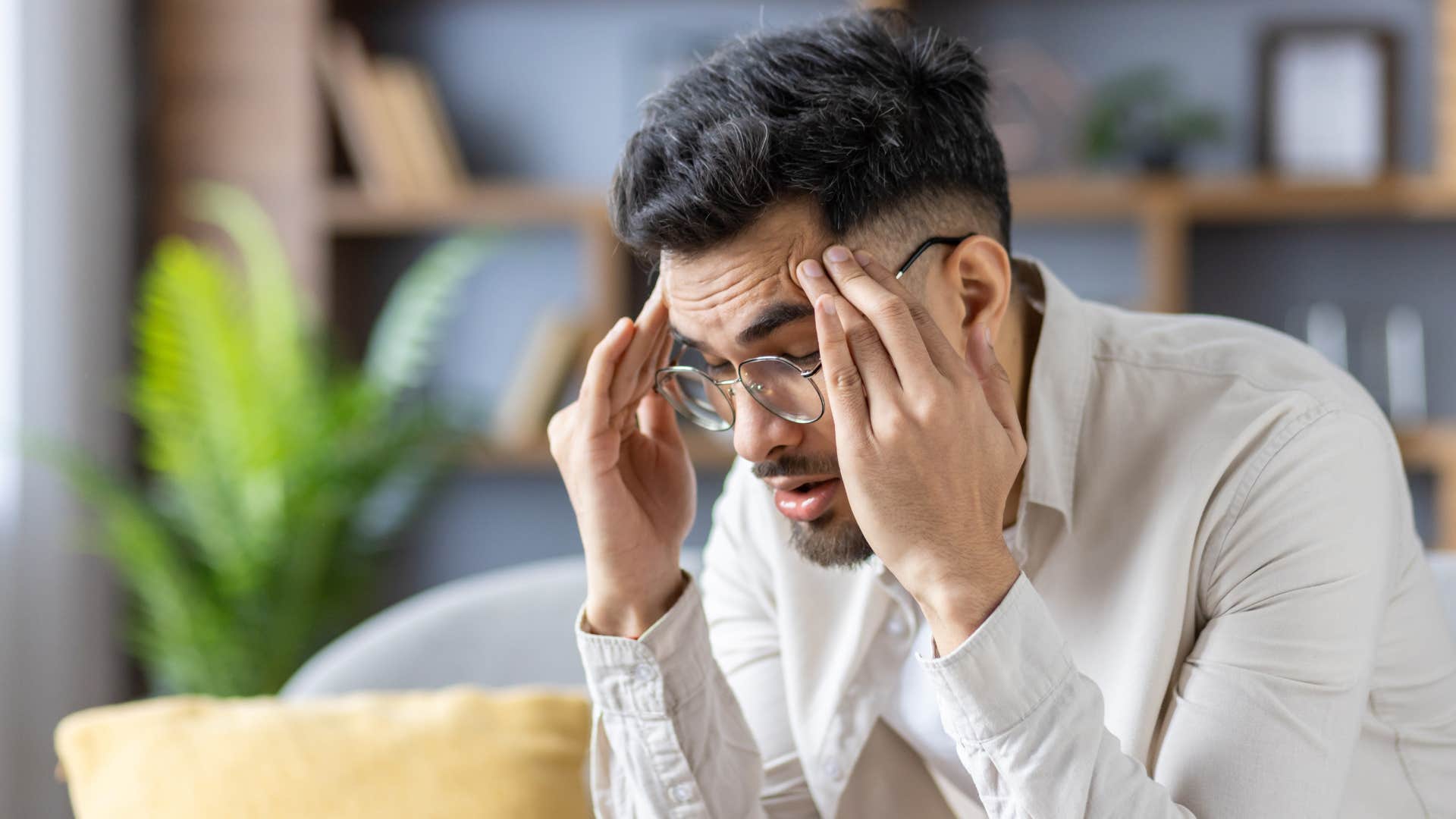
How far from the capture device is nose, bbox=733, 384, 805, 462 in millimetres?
1161

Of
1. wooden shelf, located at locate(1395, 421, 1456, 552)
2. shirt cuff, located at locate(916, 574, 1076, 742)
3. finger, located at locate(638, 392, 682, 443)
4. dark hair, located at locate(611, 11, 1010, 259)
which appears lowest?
wooden shelf, located at locate(1395, 421, 1456, 552)

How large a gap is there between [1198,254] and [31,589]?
2606 millimetres

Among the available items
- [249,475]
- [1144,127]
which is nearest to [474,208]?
[249,475]

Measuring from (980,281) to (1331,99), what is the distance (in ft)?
7.02

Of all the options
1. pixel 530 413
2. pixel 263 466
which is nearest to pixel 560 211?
pixel 530 413

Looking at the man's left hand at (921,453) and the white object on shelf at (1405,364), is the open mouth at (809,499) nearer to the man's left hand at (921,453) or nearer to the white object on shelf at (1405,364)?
the man's left hand at (921,453)

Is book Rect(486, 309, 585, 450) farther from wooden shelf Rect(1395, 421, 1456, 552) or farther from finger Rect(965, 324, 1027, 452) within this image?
finger Rect(965, 324, 1027, 452)

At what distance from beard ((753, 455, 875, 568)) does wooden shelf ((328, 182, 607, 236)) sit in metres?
1.84

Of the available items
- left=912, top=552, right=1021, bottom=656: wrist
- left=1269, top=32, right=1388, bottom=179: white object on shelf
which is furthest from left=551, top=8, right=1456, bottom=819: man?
left=1269, top=32, right=1388, bottom=179: white object on shelf

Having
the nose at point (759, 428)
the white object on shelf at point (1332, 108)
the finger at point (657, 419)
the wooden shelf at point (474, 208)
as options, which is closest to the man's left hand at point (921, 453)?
the nose at point (759, 428)

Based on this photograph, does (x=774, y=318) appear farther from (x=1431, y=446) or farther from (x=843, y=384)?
(x=1431, y=446)

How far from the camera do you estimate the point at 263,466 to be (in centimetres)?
266

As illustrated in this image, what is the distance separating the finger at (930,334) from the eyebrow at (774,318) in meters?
0.06

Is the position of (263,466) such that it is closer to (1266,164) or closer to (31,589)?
(31,589)
